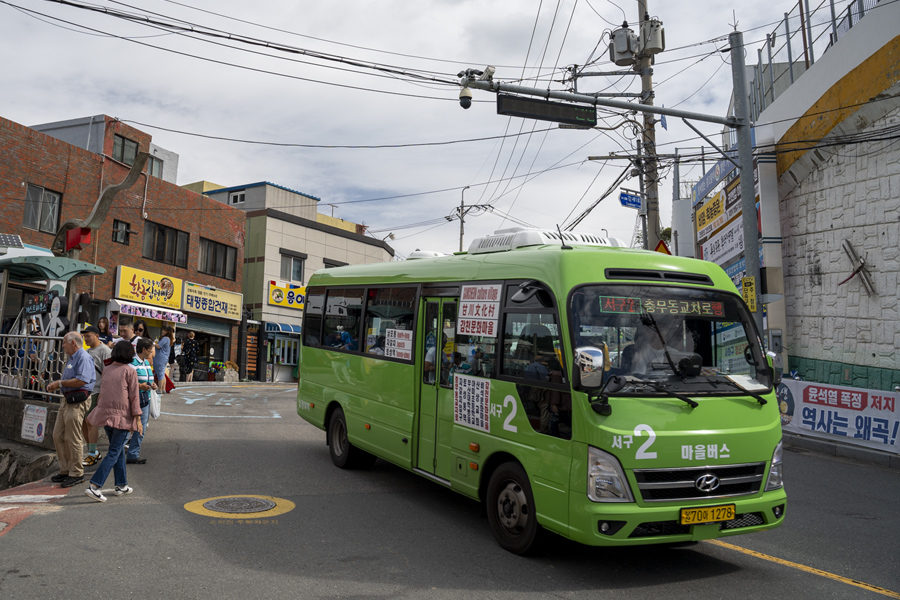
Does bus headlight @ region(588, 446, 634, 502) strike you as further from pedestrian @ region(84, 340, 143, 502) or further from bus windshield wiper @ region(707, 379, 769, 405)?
pedestrian @ region(84, 340, 143, 502)

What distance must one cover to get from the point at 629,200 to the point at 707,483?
15.1 m

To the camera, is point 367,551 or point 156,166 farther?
point 156,166

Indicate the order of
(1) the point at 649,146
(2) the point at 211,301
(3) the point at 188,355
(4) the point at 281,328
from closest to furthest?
(1) the point at 649,146, (3) the point at 188,355, (2) the point at 211,301, (4) the point at 281,328

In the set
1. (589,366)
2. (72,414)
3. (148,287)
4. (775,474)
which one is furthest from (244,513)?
(148,287)

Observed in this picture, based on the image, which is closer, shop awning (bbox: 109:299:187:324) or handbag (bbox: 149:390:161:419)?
handbag (bbox: 149:390:161:419)

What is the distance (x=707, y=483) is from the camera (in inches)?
206

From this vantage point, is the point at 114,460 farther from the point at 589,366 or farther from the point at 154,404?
the point at 589,366

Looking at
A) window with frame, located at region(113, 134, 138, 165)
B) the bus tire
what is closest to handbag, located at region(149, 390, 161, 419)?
the bus tire

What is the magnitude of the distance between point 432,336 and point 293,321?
96.9 feet

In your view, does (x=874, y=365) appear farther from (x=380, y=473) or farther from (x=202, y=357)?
(x=202, y=357)

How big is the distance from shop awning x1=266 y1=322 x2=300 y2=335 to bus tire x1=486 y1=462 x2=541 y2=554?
2941 cm

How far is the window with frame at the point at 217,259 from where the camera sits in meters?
30.2

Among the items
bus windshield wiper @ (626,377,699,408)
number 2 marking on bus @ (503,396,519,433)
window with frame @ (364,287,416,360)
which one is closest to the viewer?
bus windshield wiper @ (626,377,699,408)

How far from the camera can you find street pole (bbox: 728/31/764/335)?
14.1 m
